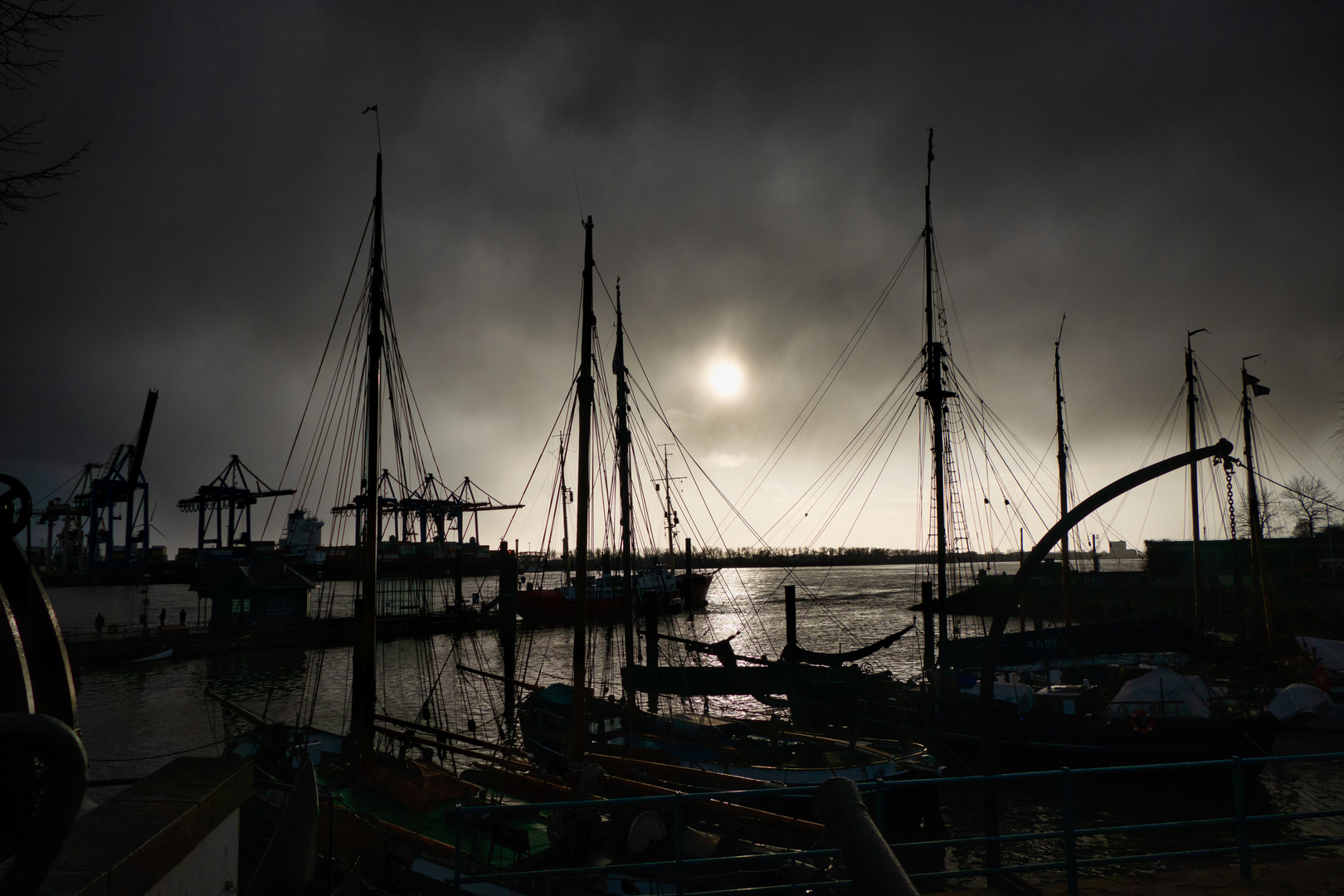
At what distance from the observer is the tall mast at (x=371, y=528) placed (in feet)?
45.8

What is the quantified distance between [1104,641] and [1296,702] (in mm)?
8986

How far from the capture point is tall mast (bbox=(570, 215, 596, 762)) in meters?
14.1

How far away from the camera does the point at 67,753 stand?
2.28 m

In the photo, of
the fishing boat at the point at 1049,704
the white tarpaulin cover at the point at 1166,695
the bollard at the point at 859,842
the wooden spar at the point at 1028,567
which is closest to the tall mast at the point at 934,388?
the fishing boat at the point at 1049,704

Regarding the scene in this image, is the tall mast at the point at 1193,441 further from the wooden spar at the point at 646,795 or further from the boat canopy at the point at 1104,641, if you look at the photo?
the wooden spar at the point at 646,795

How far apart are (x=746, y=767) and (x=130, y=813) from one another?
13937mm

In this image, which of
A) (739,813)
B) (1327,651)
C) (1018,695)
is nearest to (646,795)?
(739,813)

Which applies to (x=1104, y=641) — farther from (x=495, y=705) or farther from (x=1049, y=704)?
(x=495, y=705)

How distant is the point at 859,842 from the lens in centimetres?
393

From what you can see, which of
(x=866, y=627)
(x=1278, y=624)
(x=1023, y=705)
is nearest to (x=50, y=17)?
(x=1023, y=705)

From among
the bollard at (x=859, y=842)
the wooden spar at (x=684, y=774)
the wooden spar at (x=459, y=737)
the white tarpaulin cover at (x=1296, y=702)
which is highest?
the bollard at (x=859, y=842)

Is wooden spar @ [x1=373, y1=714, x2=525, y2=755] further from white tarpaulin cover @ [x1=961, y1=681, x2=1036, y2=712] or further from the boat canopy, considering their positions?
white tarpaulin cover @ [x1=961, y1=681, x2=1036, y2=712]

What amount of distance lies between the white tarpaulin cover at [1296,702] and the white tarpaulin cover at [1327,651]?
7.92 metres

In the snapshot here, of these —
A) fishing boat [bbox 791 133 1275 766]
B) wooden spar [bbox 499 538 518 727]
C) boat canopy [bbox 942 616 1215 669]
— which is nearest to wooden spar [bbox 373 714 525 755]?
fishing boat [bbox 791 133 1275 766]
